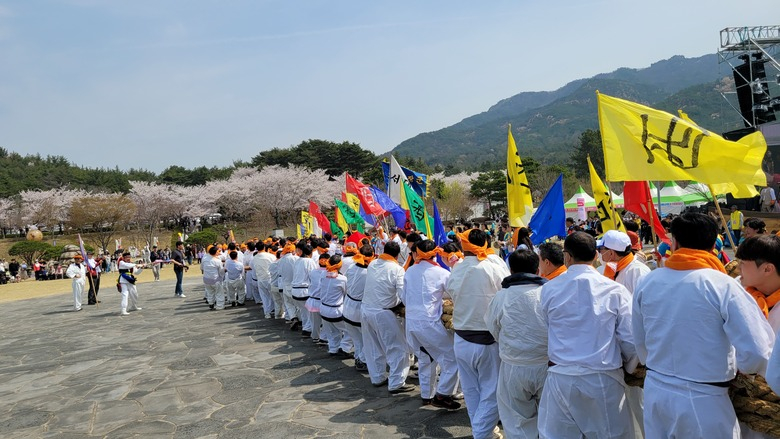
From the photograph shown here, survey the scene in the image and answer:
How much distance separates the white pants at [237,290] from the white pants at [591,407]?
13443 millimetres

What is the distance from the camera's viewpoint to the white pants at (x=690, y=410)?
277cm

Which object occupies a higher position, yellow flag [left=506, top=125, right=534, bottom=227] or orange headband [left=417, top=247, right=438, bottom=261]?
yellow flag [left=506, top=125, right=534, bottom=227]

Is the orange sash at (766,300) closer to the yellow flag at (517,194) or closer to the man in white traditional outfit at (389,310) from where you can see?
the man in white traditional outfit at (389,310)

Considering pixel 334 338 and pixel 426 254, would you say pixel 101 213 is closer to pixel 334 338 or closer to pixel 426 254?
pixel 334 338

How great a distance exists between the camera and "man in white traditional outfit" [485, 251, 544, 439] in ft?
13.4

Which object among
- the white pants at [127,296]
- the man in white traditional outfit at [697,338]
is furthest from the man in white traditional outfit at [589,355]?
the white pants at [127,296]

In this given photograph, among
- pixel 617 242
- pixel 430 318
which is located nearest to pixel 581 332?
pixel 617 242

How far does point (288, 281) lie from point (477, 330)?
707 cm

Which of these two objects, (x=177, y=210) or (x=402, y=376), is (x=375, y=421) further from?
(x=177, y=210)

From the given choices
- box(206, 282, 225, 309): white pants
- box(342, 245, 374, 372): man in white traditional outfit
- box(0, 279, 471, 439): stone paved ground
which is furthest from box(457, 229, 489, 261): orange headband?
box(206, 282, 225, 309): white pants

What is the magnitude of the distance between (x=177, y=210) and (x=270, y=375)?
2163 inches

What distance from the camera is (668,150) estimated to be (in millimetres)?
5215

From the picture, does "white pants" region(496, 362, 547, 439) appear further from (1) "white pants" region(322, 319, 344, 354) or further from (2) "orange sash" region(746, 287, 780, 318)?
(1) "white pants" region(322, 319, 344, 354)

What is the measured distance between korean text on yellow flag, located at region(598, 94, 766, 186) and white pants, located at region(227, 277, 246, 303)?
12.5 metres
